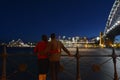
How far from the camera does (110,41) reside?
376 ft

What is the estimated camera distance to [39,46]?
9.41m

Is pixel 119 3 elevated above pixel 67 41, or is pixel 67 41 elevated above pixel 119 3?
pixel 119 3

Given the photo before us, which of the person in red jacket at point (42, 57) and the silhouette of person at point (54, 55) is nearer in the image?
the silhouette of person at point (54, 55)

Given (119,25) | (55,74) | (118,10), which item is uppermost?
(118,10)

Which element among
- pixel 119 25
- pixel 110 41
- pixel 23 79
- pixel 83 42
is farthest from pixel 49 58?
pixel 83 42

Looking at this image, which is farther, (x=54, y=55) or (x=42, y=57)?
(x=42, y=57)

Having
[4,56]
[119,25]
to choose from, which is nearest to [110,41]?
[119,25]

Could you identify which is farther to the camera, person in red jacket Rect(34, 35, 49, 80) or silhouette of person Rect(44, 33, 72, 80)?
person in red jacket Rect(34, 35, 49, 80)

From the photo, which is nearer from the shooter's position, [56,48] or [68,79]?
→ [56,48]

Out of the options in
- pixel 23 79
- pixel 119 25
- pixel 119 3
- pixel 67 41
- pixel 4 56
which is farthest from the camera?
pixel 67 41

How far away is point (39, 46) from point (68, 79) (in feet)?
44.1

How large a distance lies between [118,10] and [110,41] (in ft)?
43.8

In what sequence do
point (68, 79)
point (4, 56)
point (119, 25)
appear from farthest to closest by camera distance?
point (119, 25) → point (68, 79) → point (4, 56)

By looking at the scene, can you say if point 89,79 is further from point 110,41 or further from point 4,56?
point 110,41
